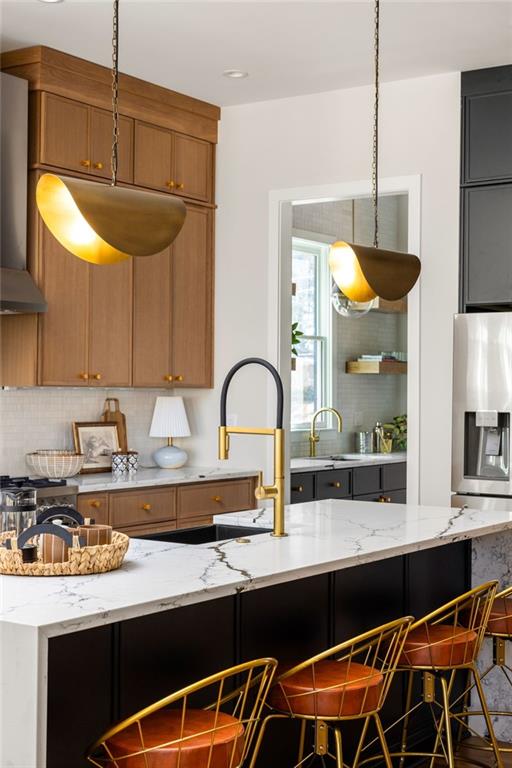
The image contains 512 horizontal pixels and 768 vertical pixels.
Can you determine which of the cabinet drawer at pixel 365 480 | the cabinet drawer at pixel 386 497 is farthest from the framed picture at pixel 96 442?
the cabinet drawer at pixel 386 497

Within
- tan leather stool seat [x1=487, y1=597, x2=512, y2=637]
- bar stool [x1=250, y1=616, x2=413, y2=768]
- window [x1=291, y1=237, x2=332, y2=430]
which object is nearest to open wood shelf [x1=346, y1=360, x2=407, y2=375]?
window [x1=291, y1=237, x2=332, y2=430]

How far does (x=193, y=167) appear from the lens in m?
6.00

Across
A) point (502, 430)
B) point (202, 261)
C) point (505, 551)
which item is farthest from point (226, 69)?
point (505, 551)

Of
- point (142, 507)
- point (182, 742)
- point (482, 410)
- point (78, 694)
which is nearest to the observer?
point (182, 742)

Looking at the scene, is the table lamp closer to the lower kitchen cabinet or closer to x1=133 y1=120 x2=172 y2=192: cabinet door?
the lower kitchen cabinet

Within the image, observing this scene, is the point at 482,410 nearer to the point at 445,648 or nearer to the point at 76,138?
the point at 445,648

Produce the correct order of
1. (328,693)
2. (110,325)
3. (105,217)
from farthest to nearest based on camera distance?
(110,325) → (328,693) → (105,217)

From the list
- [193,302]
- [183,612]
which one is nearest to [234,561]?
[183,612]

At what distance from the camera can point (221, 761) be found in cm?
229

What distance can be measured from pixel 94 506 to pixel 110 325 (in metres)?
1.03

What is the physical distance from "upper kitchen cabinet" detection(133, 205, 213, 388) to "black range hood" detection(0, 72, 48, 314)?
0.84 m

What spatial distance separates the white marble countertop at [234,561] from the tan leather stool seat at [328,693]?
292 mm

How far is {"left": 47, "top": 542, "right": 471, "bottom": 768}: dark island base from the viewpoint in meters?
2.38

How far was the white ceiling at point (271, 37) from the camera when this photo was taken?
4.43 metres
